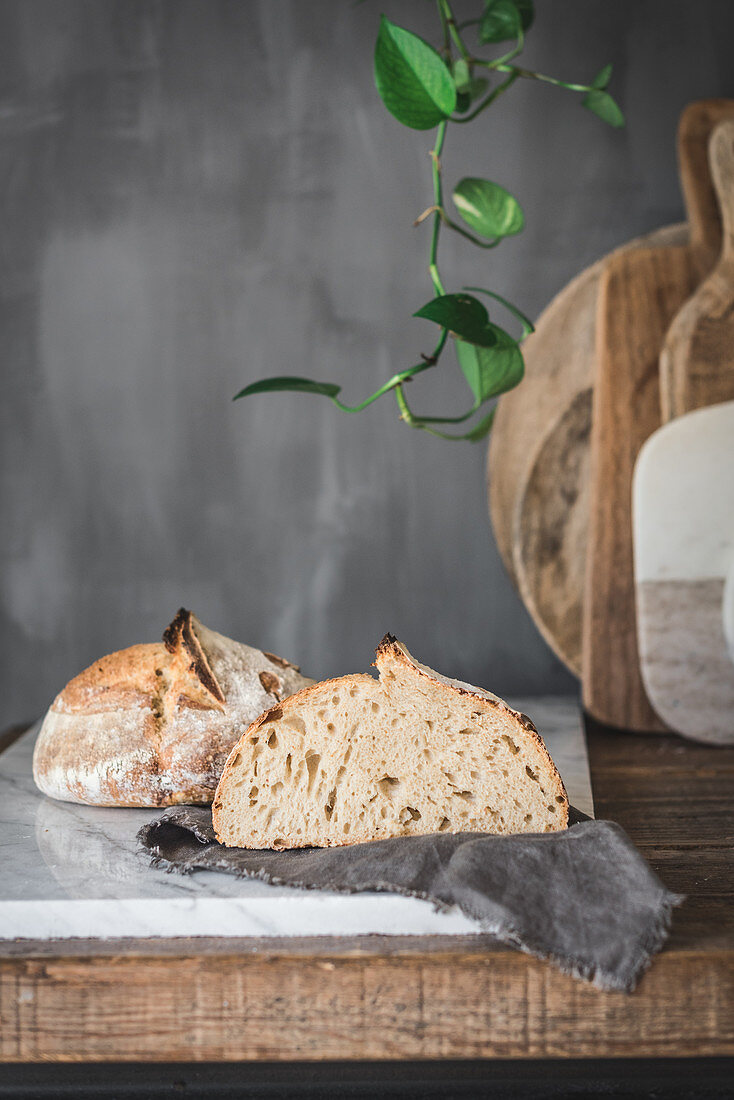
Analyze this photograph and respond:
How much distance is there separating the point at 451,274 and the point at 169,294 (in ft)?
1.43

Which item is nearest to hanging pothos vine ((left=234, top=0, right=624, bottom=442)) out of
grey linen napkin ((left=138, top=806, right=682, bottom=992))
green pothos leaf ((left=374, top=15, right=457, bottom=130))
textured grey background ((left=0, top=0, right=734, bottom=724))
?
green pothos leaf ((left=374, top=15, right=457, bottom=130))

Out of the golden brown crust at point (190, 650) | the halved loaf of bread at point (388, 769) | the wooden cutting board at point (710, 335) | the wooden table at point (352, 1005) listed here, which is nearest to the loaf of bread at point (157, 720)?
the golden brown crust at point (190, 650)

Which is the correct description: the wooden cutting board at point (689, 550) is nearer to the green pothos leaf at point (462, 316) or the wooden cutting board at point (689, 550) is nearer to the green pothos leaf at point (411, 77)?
the green pothos leaf at point (462, 316)

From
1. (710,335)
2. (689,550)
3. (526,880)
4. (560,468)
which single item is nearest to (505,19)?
(710,335)

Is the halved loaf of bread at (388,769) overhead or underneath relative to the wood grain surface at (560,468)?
underneath

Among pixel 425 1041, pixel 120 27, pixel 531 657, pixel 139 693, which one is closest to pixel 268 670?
pixel 139 693

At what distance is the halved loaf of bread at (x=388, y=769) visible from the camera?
29.4 inches

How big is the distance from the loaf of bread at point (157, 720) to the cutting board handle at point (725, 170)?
0.81m

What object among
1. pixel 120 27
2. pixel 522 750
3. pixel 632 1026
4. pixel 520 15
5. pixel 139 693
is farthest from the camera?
pixel 120 27

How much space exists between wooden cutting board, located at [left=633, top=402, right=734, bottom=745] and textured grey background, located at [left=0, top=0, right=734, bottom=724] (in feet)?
1.03

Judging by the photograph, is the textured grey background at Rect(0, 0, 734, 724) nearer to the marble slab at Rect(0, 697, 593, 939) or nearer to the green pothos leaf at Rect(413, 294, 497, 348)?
the green pothos leaf at Rect(413, 294, 497, 348)

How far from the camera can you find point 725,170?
122 cm

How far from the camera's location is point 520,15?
1.14m

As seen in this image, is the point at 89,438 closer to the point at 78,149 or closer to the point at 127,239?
the point at 127,239
